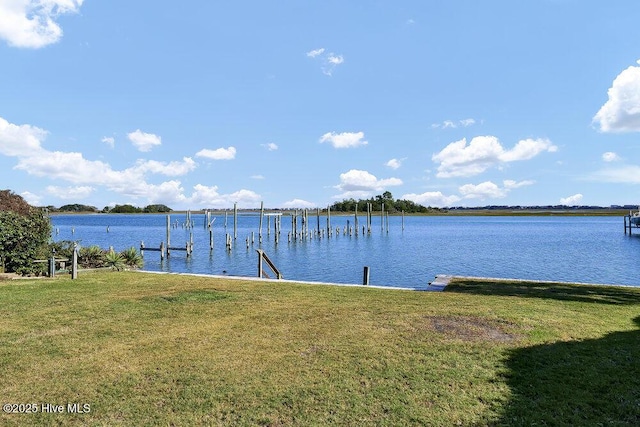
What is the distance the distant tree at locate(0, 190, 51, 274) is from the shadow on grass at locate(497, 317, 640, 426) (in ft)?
61.8

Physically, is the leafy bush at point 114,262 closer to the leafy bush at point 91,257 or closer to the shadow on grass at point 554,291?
the leafy bush at point 91,257

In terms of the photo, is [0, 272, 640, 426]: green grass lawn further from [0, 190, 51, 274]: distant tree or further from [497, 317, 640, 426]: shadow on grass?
[0, 190, 51, 274]: distant tree

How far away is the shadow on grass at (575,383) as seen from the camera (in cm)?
491

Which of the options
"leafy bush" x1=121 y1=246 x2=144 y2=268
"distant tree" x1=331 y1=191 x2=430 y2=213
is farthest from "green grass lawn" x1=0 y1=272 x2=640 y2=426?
"distant tree" x1=331 y1=191 x2=430 y2=213

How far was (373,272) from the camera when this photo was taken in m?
27.2

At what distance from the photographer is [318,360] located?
6.74 meters

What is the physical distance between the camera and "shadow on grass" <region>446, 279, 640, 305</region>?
12633 mm

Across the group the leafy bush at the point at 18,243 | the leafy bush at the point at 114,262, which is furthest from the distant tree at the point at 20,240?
the leafy bush at the point at 114,262

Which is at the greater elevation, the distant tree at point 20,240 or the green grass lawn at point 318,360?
the distant tree at point 20,240

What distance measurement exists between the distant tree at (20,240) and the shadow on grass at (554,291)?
56.4 ft

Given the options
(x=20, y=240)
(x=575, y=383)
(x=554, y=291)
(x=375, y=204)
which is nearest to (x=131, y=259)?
(x=20, y=240)

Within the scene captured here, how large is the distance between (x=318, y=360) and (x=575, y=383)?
364 cm

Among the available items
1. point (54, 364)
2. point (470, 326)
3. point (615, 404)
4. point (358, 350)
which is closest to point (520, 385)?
point (615, 404)

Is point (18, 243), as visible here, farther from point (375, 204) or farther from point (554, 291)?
point (375, 204)
